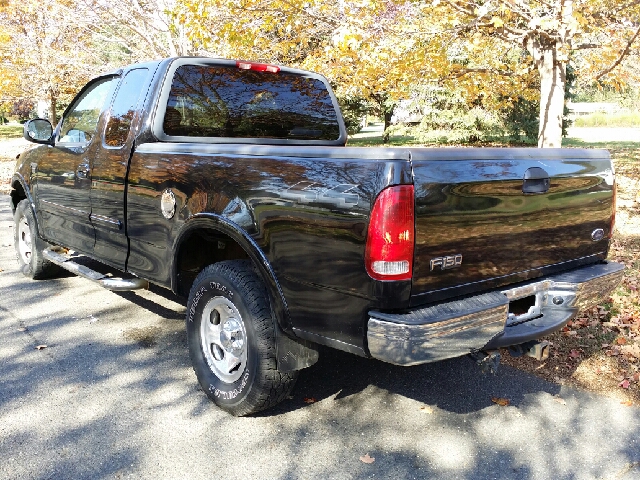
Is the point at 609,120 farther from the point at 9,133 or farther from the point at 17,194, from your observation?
the point at 17,194

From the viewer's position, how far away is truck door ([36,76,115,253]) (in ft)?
15.5

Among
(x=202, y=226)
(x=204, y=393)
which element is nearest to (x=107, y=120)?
(x=202, y=226)

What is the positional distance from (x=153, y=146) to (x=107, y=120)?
86 cm

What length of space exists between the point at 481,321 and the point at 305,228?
0.95 m

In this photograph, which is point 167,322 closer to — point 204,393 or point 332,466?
point 204,393

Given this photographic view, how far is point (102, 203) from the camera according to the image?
4457 millimetres

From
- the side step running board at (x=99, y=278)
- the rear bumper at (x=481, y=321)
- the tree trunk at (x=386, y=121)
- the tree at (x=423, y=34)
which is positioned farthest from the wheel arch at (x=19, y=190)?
the tree trunk at (x=386, y=121)

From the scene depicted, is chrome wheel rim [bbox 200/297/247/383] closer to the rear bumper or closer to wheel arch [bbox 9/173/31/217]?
the rear bumper

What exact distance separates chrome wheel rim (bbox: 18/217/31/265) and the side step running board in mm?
929

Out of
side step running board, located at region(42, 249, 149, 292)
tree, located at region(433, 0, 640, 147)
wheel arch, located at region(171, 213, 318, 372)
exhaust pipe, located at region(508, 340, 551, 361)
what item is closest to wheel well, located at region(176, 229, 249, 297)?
wheel arch, located at region(171, 213, 318, 372)

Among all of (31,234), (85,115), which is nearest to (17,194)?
(31,234)

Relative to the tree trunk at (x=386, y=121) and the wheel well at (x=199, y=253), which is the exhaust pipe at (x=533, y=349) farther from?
the tree trunk at (x=386, y=121)

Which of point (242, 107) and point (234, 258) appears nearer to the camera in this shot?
point (234, 258)

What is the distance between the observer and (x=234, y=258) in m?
3.82
